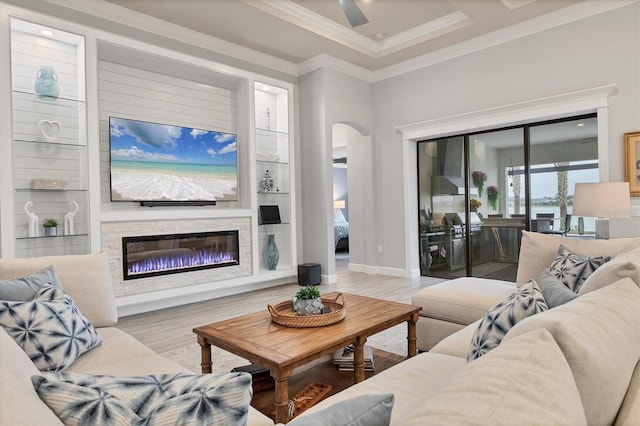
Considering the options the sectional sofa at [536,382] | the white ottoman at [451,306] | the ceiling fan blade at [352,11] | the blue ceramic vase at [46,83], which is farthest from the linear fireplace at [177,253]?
the sectional sofa at [536,382]

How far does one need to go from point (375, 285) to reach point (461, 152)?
234 centimetres

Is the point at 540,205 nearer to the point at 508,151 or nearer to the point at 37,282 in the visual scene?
the point at 508,151

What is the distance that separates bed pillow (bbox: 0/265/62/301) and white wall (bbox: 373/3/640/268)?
491cm

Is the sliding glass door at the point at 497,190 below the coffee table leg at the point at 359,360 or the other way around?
the other way around

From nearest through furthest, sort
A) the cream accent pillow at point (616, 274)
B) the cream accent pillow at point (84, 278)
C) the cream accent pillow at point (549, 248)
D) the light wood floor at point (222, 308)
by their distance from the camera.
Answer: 1. the cream accent pillow at point (616, 274)
2. the cream accent pillow at point (84, 278)
3. the cream accent pillow at point (549, 248)
4. the light wood floor at point (222, 308)

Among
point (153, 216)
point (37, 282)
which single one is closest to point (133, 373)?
point (37, 282)

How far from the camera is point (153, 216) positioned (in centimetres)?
445

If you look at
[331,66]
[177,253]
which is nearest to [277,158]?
[331,66]

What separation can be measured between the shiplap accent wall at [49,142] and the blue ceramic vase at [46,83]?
0.05m

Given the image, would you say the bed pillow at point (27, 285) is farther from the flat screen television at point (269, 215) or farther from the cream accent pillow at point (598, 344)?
the flat screen television at point (269, 215)

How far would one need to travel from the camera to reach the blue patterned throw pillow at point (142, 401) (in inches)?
29.2

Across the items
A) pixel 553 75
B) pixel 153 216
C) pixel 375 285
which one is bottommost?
pixel 375 285

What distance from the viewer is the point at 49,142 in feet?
12.8

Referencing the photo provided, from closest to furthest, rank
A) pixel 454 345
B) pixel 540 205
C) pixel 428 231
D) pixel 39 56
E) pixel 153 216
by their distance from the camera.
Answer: pixel 454 345, pixel 39 56, pixel 153 216, pixel 540 205, pixel 428 231
